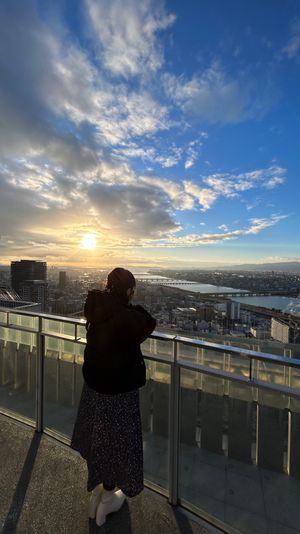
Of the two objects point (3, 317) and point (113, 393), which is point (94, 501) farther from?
point (3, 317)

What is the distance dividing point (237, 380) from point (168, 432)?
0.72 metres

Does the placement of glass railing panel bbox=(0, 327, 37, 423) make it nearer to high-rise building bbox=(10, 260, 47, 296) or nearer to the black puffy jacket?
the black puffy jacket

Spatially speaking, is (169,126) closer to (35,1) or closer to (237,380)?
(35,1)

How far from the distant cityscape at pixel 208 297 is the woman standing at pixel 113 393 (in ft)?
15.2

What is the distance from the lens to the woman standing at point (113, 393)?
136cm

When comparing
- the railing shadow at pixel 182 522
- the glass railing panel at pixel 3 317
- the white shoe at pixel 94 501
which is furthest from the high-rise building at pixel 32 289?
the railing shadow at pixel 182 522

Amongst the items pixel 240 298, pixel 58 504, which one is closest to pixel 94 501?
pixel 58 504

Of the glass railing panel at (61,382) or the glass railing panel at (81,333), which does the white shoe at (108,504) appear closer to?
the glass railing panel at (61,382)

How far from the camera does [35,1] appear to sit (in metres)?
3.65

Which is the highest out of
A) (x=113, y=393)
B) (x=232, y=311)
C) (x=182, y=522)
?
(x=113, y=393)

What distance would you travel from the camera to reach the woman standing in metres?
1.36

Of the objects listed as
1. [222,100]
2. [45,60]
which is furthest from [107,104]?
[222,100]

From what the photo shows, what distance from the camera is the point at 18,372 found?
110 inches

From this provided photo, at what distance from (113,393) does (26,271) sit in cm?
1708
